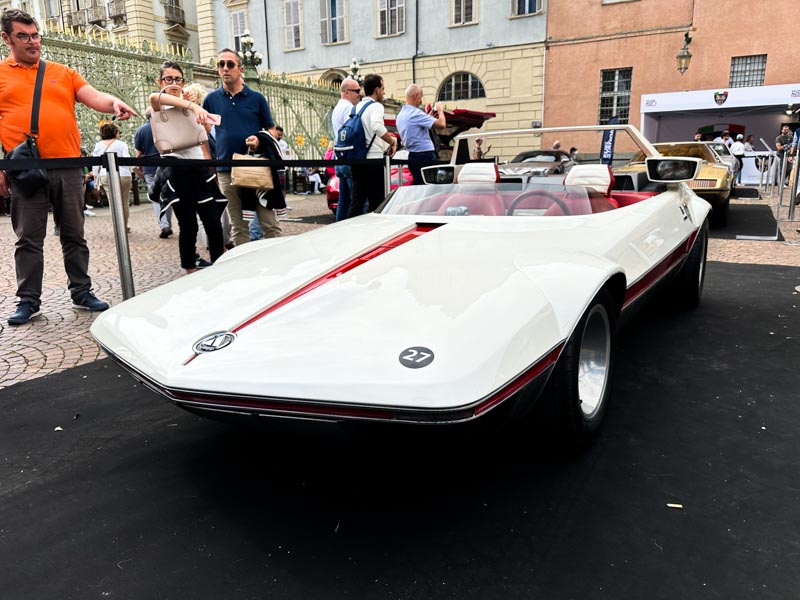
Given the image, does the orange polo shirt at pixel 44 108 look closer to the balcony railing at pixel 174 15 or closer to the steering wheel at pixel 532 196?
the steering wheel at pixel 532 196

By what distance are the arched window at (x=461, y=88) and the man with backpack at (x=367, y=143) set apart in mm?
19791

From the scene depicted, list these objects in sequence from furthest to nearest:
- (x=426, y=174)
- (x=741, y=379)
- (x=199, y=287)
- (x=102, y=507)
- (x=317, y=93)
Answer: (x=317, y=93) → (x=426, y=174) → (x=741, y=379) → (x=199, y=287) → (x=102, y=507)

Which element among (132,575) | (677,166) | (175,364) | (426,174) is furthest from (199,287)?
(677,166)

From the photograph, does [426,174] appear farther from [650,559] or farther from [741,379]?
[650,559]


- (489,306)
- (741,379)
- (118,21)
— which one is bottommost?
(741,379)

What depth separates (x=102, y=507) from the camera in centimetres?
190

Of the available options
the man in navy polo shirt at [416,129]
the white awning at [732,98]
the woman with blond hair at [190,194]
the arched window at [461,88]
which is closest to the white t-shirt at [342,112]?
the man in navy polo shirt at [416,129]

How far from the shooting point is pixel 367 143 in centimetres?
569

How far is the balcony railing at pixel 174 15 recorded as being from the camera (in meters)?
31.4

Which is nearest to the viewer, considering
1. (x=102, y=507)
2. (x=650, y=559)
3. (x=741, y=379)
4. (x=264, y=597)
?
(x=264, y=597)

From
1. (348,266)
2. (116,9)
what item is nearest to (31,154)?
(348,266)

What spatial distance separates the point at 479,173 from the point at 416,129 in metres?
3.15

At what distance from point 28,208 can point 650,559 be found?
3955mm

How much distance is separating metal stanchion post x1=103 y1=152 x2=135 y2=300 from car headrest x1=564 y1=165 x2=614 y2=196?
2.60 metres
